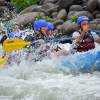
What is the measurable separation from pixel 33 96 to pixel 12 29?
10.0 ft

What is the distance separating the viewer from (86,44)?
7035 millimetres

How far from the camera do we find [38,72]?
6.91 metres

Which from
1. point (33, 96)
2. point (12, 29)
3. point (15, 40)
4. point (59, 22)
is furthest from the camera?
point (59, 22)

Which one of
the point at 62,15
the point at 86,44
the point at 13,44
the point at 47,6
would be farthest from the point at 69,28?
the point at 13,44

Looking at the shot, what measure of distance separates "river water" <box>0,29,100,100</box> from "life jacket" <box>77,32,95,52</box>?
0.60 metres

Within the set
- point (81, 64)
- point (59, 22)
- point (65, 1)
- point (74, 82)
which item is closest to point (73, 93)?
point (74, 82)

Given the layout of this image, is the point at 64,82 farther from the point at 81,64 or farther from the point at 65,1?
the point at 65,1

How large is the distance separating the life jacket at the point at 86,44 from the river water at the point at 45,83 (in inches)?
23.5

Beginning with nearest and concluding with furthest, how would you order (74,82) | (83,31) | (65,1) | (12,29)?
(74,82), (83,31), (12,29), (65,1)

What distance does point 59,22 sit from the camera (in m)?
13.3

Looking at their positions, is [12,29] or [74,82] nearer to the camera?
[74,82]

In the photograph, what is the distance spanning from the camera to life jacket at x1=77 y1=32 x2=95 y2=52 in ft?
22.9

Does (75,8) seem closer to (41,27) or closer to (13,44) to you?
(41,27)

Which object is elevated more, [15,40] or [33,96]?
[15,40]
